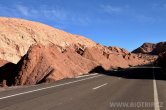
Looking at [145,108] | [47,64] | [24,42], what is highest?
[24,42]

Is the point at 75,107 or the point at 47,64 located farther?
the point at 47,64

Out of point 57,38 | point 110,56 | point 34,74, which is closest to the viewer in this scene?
point 34,74

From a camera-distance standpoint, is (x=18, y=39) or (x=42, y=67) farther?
(x=18, y=39)

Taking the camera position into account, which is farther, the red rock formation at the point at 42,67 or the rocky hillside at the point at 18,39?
the rocky hillside at the point at 18,39

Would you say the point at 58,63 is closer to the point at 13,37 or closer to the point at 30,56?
the point at 30,56

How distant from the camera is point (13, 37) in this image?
83375 mm

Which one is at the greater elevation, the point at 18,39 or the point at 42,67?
the point at 18,39

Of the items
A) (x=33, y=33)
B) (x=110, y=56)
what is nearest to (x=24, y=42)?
(x=33, y=33)

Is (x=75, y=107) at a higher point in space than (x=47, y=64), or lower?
lower

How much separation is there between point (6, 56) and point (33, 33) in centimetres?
3417

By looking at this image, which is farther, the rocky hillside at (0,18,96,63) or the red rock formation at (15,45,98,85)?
the rocky hillside at (0,18,96,63)

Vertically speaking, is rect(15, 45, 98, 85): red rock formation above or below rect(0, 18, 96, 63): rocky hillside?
below

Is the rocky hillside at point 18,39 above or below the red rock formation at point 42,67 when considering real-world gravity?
above

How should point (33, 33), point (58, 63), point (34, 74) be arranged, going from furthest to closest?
point (33, 33) → point (58, 63) → point (34, 74)
